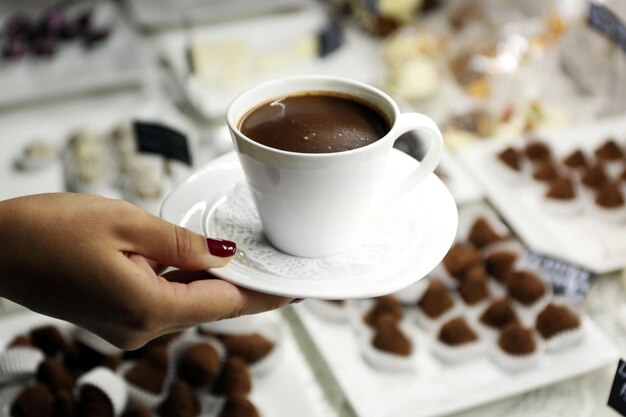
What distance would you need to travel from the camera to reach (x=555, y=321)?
1.21 m

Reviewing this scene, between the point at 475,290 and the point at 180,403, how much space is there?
→ 23.2 inches

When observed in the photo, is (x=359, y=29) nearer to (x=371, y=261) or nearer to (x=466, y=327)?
(x=466, y=327)

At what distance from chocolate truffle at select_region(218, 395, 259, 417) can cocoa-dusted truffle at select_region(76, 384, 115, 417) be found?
0.58 ft

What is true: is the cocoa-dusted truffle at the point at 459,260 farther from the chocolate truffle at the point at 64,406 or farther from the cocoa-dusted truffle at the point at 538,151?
the chocolate truffle at the point at 64,406

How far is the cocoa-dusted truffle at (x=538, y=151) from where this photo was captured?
1672mm

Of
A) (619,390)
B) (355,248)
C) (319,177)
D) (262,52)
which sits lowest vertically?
(262,52)

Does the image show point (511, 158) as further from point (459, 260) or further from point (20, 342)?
point (20, 342)

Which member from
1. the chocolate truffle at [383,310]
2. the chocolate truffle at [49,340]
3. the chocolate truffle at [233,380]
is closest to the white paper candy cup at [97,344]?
the chocolate truffle at [49,340]

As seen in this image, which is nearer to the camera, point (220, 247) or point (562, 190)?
point (220, 247)

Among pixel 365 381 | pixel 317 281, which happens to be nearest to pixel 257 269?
pixel 317 281

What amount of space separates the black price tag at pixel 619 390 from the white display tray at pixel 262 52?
4.30 feet

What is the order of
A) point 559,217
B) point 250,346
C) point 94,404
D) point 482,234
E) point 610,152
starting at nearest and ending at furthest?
point 94,404
point 250,346
point 482,234
point 559,217
point 610,152

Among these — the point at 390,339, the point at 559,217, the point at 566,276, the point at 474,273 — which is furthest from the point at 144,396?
the point at 559,217

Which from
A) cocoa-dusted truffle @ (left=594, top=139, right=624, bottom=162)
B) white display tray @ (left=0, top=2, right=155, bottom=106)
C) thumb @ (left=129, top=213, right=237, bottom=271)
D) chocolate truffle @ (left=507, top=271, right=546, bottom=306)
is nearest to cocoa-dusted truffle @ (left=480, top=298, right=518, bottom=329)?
chocolate truffle @ (left=507, top=271, right=546, bottom=306)
